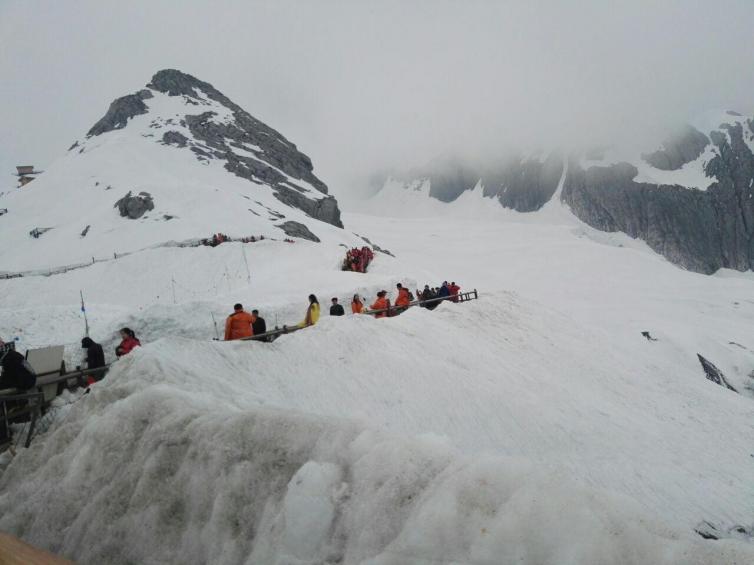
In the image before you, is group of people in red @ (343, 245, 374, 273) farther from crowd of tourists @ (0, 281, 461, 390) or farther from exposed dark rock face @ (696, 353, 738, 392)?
exposed dark rock face @ (696, 353, 738, 392)

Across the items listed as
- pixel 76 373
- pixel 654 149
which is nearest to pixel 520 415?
pixel 76 373

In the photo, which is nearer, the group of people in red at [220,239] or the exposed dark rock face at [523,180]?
the group of people in red at [220,239]

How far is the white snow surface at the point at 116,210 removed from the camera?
118 feet

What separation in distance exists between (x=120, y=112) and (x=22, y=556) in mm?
115232

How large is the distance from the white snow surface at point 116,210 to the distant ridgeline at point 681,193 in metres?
112

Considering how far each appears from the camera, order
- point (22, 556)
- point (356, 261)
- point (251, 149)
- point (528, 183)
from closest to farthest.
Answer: point (22, 556) < point (356, 261) < point (251, 149) < point (528, 183)

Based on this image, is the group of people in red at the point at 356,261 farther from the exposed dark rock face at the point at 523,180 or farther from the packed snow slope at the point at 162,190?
the exposed dark rock face at the point at 523,180

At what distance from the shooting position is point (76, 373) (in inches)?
307

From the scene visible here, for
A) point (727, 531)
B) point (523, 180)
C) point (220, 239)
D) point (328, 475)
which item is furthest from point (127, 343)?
point (523, 180)

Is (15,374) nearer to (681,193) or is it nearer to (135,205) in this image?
(135,205)

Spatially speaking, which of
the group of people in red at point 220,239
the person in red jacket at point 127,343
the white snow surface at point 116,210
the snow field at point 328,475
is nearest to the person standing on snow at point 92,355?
the person in red jacket at point 127,343

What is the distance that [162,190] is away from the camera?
46594 millimetres

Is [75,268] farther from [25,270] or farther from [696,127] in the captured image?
[696,127]

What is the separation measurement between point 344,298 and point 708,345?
2519 centimetres
